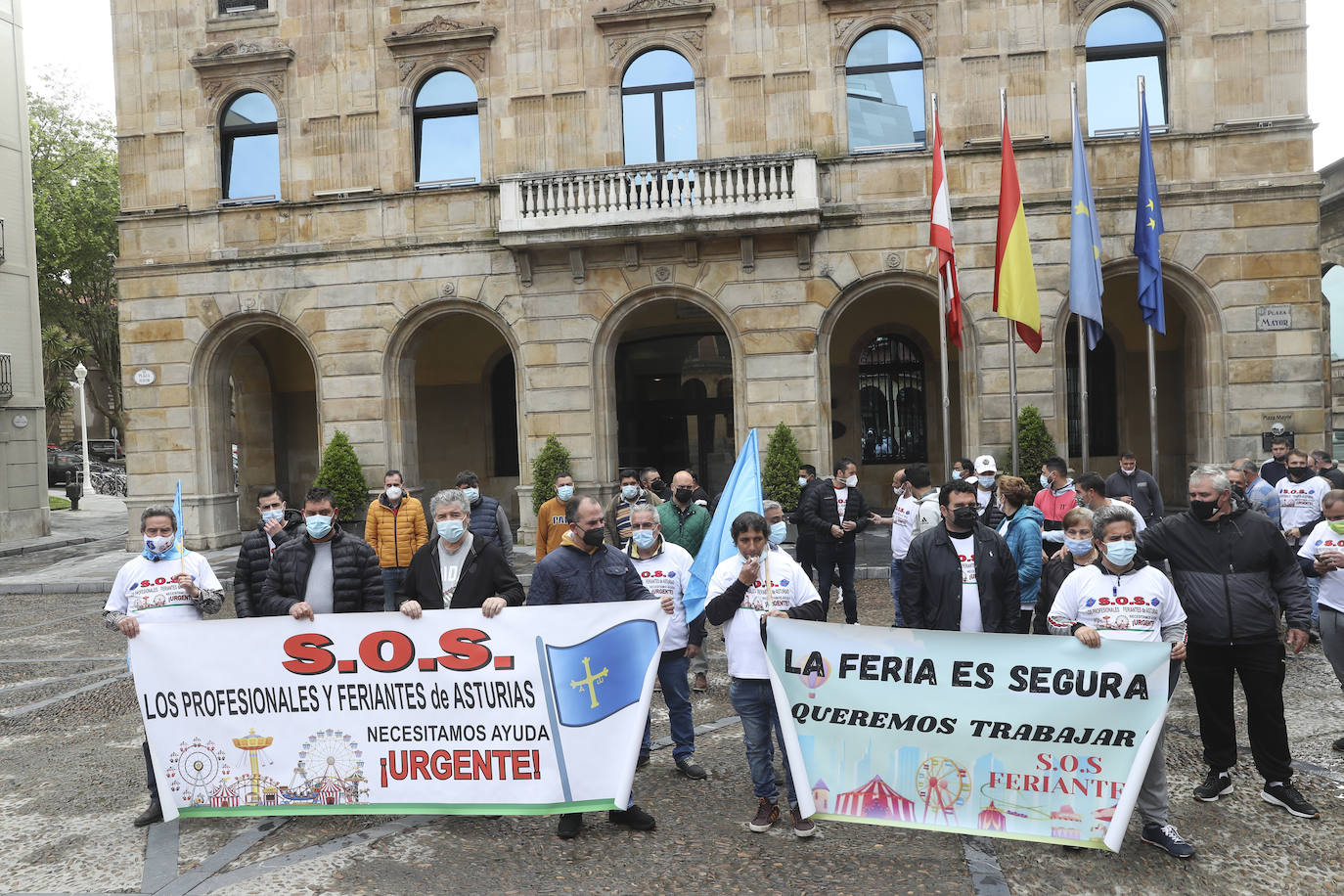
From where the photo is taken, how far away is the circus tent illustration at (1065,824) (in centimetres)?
→ 496

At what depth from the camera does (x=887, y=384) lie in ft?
73.6

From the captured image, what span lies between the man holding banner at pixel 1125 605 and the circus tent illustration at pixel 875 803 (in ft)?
4.05

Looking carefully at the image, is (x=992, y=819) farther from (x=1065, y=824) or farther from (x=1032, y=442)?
(x=1032, y=442)

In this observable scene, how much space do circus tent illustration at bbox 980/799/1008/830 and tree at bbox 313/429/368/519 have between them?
15603 millimetres

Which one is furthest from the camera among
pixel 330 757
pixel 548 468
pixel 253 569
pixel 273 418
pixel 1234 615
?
pixel 273 418

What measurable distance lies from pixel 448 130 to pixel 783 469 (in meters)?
9.45

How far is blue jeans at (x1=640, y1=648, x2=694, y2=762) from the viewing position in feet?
20.8

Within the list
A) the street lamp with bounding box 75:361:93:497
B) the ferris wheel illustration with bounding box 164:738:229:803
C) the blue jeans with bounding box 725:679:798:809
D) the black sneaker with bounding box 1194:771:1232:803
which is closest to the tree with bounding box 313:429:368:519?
the ferris wheel illustration with bounding box 164:738:229:803

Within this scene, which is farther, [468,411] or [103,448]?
[103,448]

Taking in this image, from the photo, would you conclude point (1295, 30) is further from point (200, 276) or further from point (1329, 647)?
point (200, 276)

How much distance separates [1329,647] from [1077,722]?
109 inches

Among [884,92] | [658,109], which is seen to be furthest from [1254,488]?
[658,109]

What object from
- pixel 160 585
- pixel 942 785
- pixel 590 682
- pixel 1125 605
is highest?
pixel 160 585

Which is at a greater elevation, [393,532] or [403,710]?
[393,532]
